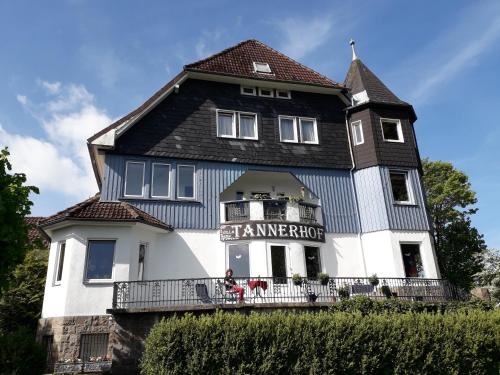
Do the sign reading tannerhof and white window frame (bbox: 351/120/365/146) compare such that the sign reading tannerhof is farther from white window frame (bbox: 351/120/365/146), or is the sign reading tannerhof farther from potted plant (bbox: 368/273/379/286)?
white window frame (bbox: 351/120/365/146)

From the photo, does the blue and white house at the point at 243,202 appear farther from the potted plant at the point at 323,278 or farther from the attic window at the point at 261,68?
the potted plant at the point at 323,278

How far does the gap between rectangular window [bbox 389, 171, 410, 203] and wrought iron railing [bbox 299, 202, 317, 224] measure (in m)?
4.24

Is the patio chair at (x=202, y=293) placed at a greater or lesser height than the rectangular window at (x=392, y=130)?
lesser

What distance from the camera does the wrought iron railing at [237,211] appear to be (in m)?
18.4

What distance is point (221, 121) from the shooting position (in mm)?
20656

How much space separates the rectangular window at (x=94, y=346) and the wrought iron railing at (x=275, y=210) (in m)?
8.28

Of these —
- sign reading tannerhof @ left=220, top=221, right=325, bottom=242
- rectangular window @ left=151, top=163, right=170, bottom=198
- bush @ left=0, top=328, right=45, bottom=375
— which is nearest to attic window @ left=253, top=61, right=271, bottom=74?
rectangular window @ left=151, top=163, right=170, bottom=198

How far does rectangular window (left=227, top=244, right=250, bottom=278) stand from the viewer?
58.2 feet

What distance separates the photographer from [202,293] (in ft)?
49.4

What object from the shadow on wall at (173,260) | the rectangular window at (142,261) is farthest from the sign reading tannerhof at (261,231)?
the rectangular window at (142,261)

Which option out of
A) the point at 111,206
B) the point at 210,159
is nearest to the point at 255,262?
the point at 210,159

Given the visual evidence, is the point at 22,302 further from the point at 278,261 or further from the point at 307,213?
the point at 307,213

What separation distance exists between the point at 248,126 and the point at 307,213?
18.2 feet

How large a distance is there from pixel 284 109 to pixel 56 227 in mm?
12612
